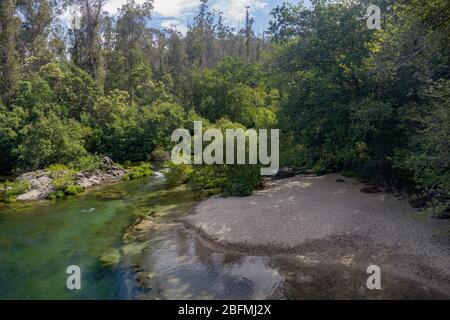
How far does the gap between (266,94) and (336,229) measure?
111 feet

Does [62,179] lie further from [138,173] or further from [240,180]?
[240,180]

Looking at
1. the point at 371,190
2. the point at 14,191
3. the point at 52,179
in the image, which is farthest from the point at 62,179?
the point at 371,190

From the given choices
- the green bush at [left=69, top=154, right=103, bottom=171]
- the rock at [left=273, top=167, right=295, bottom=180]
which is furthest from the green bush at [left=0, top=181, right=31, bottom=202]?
the rock at [left=273, top=167, right=295, bottom=180]

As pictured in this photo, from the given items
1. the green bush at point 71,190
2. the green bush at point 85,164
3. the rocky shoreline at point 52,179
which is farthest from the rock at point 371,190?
the green bush at point 85,164

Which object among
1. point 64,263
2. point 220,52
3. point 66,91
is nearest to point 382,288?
point 64,263

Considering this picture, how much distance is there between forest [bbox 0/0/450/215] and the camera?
12.9 m

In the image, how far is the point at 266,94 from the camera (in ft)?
149

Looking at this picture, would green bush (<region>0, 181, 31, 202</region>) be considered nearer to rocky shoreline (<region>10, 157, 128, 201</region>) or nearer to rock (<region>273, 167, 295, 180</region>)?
rocky shoreline (<region>10, 157, 128, 201</region>)

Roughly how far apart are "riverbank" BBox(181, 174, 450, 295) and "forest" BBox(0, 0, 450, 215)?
1397 mm

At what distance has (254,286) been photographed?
10492 millimetres

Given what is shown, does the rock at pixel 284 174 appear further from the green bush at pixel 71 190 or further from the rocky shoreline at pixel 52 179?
the green bush at pixel 71 190

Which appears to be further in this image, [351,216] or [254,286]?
[351,216]

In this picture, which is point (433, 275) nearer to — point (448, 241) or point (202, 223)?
point (448, 241)

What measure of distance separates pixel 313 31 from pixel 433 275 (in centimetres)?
1362
